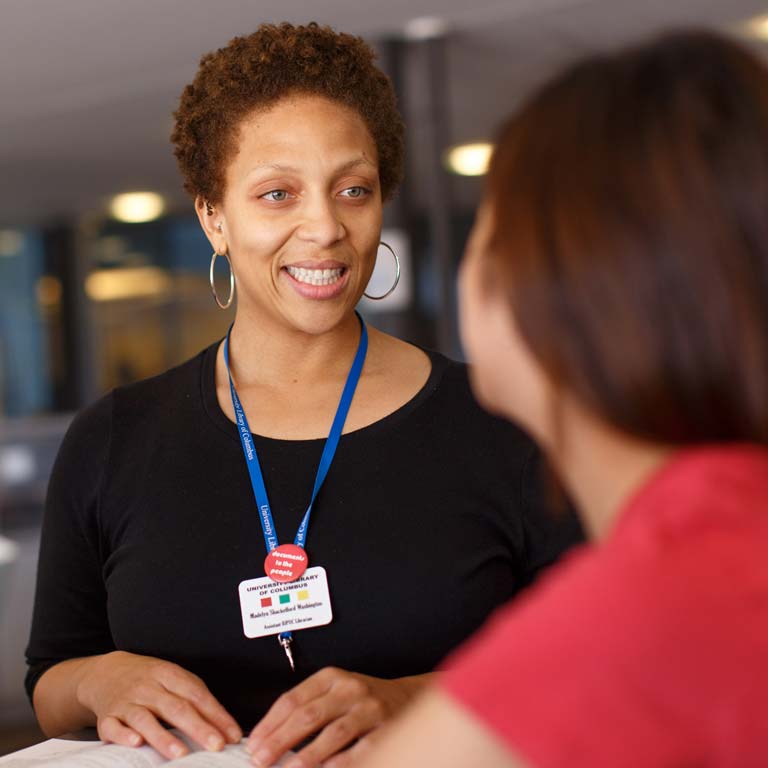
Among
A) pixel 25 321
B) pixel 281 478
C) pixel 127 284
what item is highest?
pixel 127 284

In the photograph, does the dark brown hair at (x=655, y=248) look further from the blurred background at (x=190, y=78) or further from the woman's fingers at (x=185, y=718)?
the blurred background at (x=190, y=78)

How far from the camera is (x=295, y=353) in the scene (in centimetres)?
156

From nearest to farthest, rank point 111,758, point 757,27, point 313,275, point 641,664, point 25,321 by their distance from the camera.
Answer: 1. point 641,664
2. point 111,758
3. point 313,275
4. point 757,27
5. point 25,321

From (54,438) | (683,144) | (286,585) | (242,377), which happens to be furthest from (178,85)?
(683,144)

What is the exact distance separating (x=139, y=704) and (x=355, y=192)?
2.34ft

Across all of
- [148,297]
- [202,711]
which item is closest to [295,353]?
[202,711]

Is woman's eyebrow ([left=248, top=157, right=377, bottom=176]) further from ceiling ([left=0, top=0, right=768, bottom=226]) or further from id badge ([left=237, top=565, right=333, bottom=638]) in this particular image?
ceiling ([left=0, top=0, right=768, bottom=226])

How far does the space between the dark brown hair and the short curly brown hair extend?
832 millimetres

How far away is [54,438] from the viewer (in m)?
5.68

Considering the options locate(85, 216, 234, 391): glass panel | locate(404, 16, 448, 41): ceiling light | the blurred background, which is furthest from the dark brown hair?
locate(85, 216, 234, 391): glass panel

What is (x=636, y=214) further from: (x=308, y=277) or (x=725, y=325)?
(x=308, y=277)

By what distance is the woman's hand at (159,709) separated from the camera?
47.3 inches

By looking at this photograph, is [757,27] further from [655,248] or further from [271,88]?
[655,248]

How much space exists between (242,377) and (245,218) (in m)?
Result: 0.24
